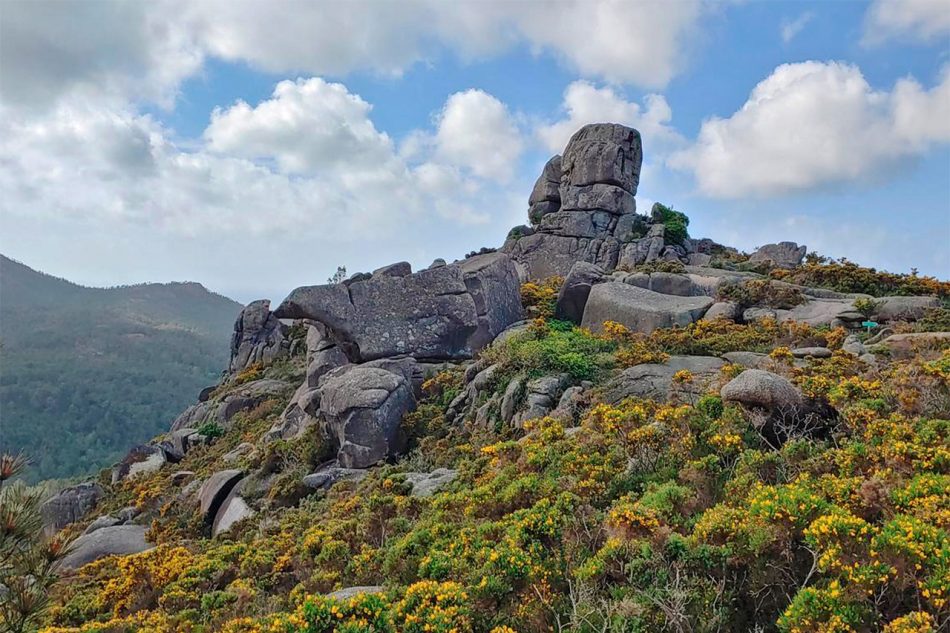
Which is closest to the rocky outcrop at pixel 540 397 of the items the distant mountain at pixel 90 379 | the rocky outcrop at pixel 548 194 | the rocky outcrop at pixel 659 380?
the rocky outcrop at pixel 659 380

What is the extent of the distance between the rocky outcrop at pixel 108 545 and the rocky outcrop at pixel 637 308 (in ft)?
46.9

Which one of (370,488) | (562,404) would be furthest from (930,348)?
(370,488)

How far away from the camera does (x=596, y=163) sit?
1502 inches

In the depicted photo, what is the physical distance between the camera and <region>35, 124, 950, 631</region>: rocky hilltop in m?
6.11

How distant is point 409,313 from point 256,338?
2238cm

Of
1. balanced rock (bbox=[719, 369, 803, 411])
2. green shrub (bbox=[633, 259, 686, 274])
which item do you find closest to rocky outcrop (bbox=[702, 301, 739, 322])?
green shrub (bbox=[633, 259, 686, 274])

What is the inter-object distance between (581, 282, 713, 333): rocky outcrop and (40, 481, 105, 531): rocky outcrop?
20.6 metres

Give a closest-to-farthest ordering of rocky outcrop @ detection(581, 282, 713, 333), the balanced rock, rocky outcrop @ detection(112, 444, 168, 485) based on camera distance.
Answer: the balanced rock < rocky outcrop @ detection(581, 282, 713, 333) < rocky outcrop @ detection(112, 444, 168, 485)

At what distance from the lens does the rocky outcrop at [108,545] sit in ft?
41.0

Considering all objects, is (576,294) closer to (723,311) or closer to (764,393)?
(723,311)

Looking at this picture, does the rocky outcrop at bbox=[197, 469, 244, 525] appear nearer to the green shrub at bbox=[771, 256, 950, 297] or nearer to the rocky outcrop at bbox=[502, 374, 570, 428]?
the rocky outcrop at bbox=[502, 374, 570, 428]

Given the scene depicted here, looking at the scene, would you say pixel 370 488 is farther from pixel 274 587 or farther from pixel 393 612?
pixel 393 612

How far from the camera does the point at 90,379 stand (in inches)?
4860

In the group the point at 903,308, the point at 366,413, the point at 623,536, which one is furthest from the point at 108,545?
the point at 903,308
